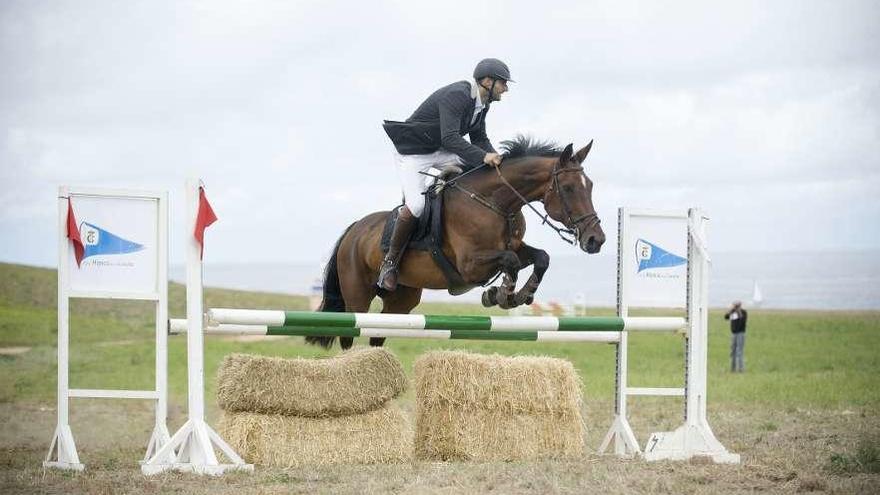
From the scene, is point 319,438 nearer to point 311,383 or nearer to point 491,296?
point 311,383

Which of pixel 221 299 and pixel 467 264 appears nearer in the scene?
pixel 467 264

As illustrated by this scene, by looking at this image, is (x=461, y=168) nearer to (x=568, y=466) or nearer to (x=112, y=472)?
(x=568, y=466)

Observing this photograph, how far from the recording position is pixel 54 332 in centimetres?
2369

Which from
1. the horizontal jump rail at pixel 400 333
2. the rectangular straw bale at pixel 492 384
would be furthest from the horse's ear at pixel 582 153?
the rectangular straw bale at pixel 492 384

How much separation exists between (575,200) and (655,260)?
0.78 meters

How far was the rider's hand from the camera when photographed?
657 centimetres

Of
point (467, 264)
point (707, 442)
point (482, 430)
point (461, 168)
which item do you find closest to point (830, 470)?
point (707, 442)

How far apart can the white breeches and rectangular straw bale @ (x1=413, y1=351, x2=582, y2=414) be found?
1.08 m

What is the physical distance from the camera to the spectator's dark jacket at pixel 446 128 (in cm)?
657

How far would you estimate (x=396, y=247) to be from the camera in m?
6.91

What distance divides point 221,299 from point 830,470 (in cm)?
2804

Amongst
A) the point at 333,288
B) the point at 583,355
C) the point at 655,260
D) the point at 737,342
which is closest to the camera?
the point at 655,260

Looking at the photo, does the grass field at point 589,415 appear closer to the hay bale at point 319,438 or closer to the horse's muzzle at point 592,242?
the hay bale at point 319,438

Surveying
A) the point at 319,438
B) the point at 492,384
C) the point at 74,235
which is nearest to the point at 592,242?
the point at 492,384
